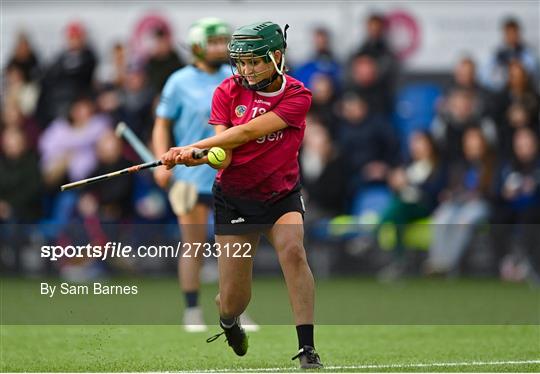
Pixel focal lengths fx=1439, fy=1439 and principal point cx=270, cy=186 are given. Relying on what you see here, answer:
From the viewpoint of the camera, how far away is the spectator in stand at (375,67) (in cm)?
1834

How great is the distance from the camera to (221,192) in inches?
360

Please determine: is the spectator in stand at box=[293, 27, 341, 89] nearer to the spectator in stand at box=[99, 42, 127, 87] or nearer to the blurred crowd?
the blurred crowd

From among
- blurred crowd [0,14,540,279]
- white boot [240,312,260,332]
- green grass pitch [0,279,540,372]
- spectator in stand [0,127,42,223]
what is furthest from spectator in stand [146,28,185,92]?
white boot [240,312,260,332]

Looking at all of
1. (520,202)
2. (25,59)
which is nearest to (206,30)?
(520,202)

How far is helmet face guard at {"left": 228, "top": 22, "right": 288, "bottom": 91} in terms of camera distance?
345 inches

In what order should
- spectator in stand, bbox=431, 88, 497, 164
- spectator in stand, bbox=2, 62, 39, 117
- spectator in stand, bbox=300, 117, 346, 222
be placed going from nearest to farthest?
1. spectator in stand, bbox=431, 88, 497, 164
2. spectator in stand, bbox=300, 117, 346, 222
3. spectator in stand, bbox=2, 62, 39, 117

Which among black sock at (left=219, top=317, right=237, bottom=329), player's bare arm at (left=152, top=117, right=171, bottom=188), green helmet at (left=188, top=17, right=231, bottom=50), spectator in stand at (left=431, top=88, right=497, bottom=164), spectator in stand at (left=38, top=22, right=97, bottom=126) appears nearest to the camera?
black sock at (left=219, top=317, right=237, bottom=329)

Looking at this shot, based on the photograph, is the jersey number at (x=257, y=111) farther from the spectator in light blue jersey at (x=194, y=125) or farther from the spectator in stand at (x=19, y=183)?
the spectator in stand at (x=19, y=183)

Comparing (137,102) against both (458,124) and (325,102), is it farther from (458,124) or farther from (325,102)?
(458,124)

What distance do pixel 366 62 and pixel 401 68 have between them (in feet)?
2.51

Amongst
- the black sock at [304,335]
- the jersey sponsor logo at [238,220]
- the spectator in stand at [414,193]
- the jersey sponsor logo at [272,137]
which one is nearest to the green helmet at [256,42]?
the jersey sponsor logo at [272,137]

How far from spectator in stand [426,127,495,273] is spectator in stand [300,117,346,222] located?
1314 millimetres

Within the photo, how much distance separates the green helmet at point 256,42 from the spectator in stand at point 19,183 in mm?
10002

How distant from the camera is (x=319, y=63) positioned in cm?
1841
